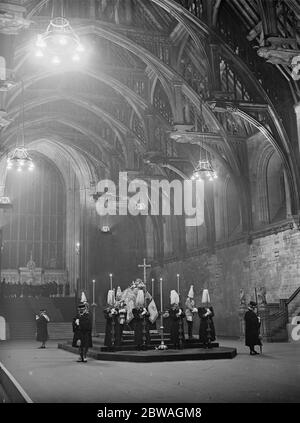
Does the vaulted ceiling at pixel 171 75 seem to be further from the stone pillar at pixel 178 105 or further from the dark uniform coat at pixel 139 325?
the dark uniform coat at pixel 139 325

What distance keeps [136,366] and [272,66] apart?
1266 centimetres

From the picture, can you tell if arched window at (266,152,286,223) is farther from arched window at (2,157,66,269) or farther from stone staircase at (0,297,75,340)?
arched window at (2,157,66,269)

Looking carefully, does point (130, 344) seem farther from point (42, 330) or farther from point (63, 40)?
point (63, 40)

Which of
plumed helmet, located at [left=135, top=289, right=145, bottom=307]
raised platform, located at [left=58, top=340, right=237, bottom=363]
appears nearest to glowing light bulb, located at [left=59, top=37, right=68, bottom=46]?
A: plumed helmet, located at [left=135, top=289, right=145, bottom=307]

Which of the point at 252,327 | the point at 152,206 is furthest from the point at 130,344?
the point at 152,206

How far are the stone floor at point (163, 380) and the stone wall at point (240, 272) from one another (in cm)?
713

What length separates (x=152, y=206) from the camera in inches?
1259

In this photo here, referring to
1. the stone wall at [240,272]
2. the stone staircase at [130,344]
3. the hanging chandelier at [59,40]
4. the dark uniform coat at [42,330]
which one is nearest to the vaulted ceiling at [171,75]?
the hanging chandelier at [59,40]

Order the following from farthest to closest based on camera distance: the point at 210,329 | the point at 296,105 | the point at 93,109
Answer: the point at 93,109, the point at 296,105, the point at 210,329

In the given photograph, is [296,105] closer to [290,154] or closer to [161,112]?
[290,154]

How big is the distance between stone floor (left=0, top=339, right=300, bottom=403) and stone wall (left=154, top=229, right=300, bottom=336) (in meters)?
7.13

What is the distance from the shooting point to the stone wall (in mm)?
19672

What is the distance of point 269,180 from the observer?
22.3 m
